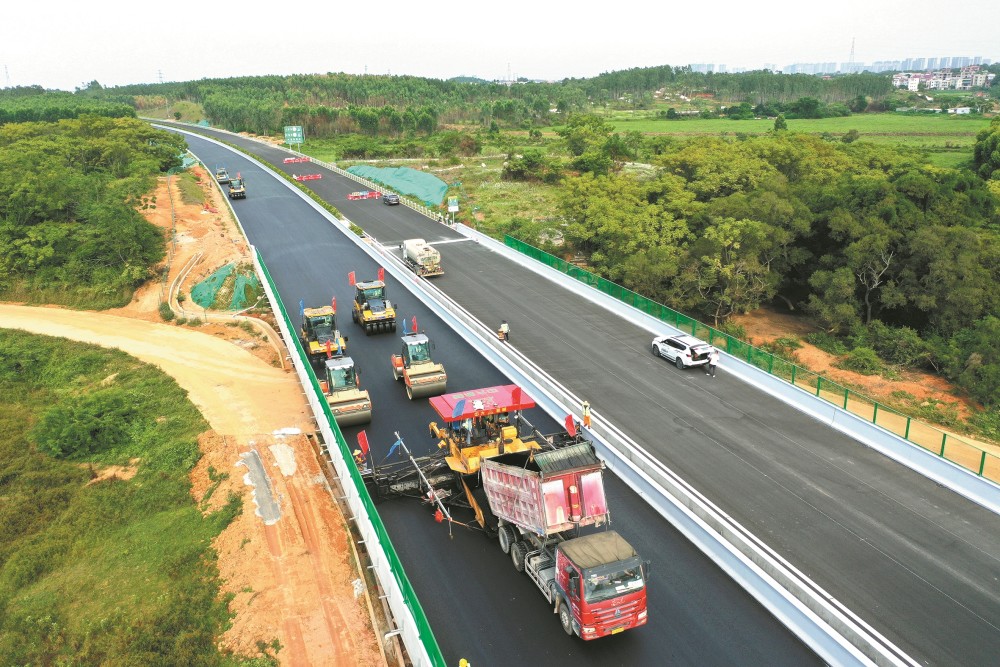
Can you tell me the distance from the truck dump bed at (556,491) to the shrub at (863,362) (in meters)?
30.5

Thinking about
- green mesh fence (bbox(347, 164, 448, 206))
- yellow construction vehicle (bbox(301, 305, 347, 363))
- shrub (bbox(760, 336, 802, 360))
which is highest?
green mesh fence (bbox(347, 164, 448, 206))

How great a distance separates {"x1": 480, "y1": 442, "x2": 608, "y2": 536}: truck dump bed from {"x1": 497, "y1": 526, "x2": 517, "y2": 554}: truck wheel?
98 centimetres

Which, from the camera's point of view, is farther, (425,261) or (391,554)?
(425,261)

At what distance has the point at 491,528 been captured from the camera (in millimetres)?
20406

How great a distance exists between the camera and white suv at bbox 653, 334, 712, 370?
3172 centimetres

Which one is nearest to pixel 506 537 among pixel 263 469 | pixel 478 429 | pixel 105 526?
pixel 478 429

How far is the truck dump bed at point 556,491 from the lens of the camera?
1677 cm

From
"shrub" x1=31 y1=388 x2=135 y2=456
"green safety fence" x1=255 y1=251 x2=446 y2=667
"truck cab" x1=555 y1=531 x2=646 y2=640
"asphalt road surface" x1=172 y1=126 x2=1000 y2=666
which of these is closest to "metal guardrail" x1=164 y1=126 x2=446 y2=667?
"green safety fence" x1=255 y1=251 x2=446 y2=667

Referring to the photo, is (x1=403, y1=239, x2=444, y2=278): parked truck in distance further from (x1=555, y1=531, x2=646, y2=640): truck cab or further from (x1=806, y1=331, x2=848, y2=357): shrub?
(x1=555, y1=531, x2=646, y2=640): truck cab

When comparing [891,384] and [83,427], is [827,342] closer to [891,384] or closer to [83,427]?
[891,384]

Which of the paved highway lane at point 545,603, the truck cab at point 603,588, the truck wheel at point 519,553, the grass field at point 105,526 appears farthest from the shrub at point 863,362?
the grass field at point 105,526

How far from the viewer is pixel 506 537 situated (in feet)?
62.8

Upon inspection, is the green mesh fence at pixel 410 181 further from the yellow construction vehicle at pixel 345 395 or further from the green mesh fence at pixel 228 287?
the yellow construction vehicle at pixel 345 395

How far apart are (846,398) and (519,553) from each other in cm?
1638
